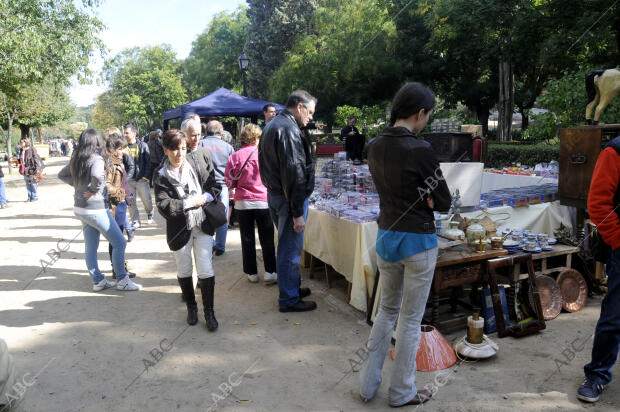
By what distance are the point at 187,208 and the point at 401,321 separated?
6.63ft

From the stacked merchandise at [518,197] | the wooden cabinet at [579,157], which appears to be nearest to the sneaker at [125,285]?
the stacked merchandise at [518,197]

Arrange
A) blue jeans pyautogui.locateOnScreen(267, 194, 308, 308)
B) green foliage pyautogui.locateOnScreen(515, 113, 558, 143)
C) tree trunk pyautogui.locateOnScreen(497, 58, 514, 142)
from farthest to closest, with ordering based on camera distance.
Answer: tree trunk pyautogui.locateOnScreen(497, 58, 514, 142) < green foliage pyautogui.locateOnScreen(515, 113, 558, 143) < blue jeans pyautogui.locateOnScreen(267, 194, 308, 308)

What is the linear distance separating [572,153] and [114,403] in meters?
4.52

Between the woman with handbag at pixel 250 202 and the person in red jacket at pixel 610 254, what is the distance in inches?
122

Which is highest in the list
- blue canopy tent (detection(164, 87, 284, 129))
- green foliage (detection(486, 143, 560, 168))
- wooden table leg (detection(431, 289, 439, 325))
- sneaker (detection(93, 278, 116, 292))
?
blue canopy tent (detection(164, 87, 284, 129))

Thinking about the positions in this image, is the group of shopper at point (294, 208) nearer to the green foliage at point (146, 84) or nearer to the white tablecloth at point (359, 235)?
the white tablecloth at point (359, 235)

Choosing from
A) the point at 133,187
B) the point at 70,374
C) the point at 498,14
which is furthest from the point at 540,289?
the point at 498,14

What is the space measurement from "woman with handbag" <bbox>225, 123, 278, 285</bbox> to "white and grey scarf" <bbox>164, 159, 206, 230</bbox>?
0.94m

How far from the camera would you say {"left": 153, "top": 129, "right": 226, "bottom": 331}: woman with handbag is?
3807 mm

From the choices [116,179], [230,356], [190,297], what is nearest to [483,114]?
[116,179]

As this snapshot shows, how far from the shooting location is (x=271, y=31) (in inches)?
1229

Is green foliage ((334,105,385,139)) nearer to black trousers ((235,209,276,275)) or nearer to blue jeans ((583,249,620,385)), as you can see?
black trousers ((235,209,276,275))

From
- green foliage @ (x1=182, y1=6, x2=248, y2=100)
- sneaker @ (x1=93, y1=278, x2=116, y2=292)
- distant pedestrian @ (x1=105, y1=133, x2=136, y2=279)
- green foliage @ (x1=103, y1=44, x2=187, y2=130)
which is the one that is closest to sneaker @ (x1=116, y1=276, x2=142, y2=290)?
sneaker @ (x1=93, y1=278, x2=116, y2=292)

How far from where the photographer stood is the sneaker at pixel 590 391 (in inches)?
110
